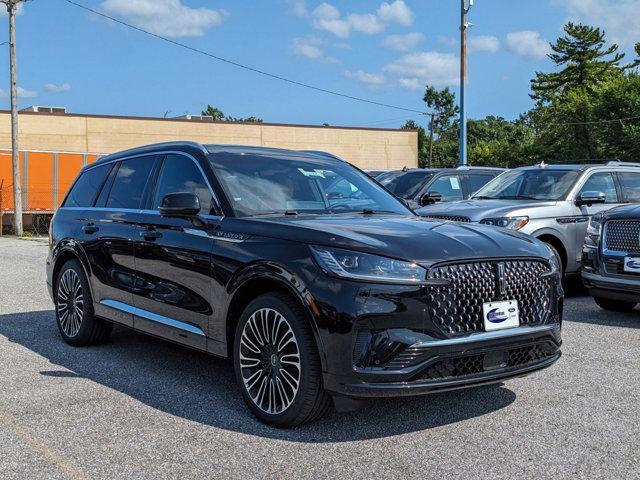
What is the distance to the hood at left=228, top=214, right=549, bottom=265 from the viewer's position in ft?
13.6

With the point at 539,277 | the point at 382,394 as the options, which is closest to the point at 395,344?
the point at 382,394

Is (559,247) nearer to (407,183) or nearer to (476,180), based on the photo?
(476,180)

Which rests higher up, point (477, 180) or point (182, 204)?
point (477, 180)

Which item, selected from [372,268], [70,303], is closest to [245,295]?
[372,268]

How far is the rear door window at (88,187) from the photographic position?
22.3 ft

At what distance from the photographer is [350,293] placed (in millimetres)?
3949

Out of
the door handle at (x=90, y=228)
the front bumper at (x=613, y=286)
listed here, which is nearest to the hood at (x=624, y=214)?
the front bumper at (x=613, y=286)

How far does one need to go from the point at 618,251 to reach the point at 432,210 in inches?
100

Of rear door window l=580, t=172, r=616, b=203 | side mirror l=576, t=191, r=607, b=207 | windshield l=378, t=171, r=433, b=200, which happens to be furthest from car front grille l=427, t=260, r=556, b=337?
windshield l=378, t=171, r=433, b=200

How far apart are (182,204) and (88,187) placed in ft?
8.00

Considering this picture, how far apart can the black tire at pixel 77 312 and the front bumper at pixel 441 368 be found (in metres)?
3.27

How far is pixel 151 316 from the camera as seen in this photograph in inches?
220

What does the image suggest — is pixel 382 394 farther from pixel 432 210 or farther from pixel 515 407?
pixel 432 210

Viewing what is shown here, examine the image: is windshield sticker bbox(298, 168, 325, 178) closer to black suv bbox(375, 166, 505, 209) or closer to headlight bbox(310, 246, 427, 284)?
headlight bbox(310, 246, 427, 284)
